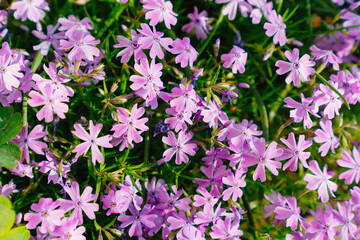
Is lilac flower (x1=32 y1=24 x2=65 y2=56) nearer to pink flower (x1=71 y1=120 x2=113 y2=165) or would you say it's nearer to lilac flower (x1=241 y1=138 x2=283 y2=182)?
pink flower (x1=71 y1=120 x2=113 y2=165)

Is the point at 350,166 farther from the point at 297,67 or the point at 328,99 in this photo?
the point at 297,67

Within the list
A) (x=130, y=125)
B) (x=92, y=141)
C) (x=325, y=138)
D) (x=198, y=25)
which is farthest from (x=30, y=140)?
(x=325, y=138)

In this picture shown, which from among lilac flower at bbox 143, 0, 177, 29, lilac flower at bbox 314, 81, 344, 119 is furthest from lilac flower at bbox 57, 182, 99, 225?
lilac flower at bbox 314, 81, 344, 119

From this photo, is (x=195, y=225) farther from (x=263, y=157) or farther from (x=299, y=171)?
(x=299, y=171)

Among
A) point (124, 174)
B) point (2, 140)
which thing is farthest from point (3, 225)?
point (124, 174)

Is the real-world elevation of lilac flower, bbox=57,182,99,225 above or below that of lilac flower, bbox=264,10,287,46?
below
